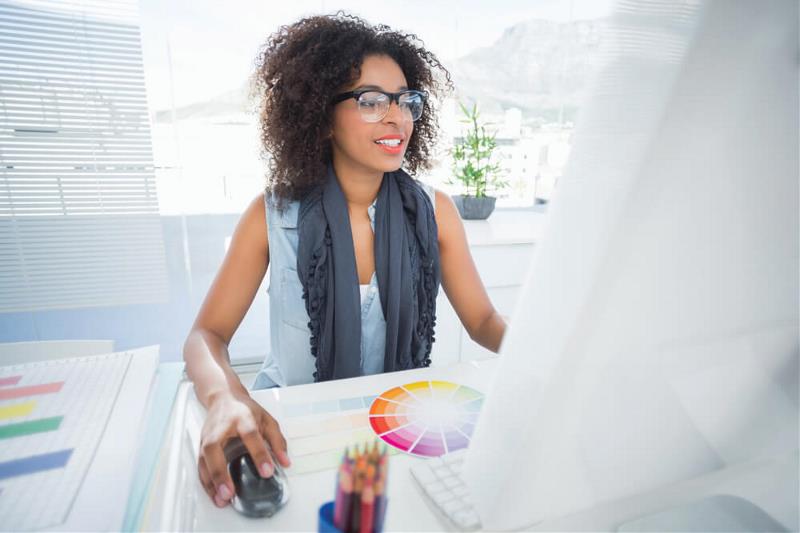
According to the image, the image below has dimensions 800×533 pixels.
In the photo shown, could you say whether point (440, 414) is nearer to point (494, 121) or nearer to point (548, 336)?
point (548, 336)

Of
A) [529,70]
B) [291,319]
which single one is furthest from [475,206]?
[291,319]

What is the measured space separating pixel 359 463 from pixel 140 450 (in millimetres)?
262

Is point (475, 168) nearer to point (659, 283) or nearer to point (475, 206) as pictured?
point (475, 206)

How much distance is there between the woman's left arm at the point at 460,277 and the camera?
1.15m

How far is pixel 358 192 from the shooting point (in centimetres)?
117

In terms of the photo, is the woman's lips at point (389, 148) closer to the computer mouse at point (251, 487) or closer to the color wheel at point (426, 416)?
the color wheel at point (426, 416)

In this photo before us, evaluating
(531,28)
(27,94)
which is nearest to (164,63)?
(27,94)

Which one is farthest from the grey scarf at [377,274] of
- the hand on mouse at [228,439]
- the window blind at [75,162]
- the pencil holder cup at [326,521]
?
the window blind at [75,162]

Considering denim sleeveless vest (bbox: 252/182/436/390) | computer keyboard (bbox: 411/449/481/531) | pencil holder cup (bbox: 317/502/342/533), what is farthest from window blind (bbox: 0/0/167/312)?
pencil holder cup (bbox: 317/502/342/533)

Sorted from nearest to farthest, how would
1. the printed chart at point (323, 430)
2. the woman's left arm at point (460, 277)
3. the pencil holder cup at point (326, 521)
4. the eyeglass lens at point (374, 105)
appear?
the pencil holder cup at point (326, 521), the printed chart at point (323, 430), the eyeglass lens at point (374, 105), the woman's left arm at point (460, 277)

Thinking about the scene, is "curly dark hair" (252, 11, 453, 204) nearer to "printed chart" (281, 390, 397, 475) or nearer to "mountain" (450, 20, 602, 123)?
"printed chart" (281, 390, 397, 475)

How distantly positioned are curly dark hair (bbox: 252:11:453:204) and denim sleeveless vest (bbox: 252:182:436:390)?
0.08 m

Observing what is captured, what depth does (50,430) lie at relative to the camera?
427mm

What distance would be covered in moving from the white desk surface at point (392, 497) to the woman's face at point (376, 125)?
614mm
